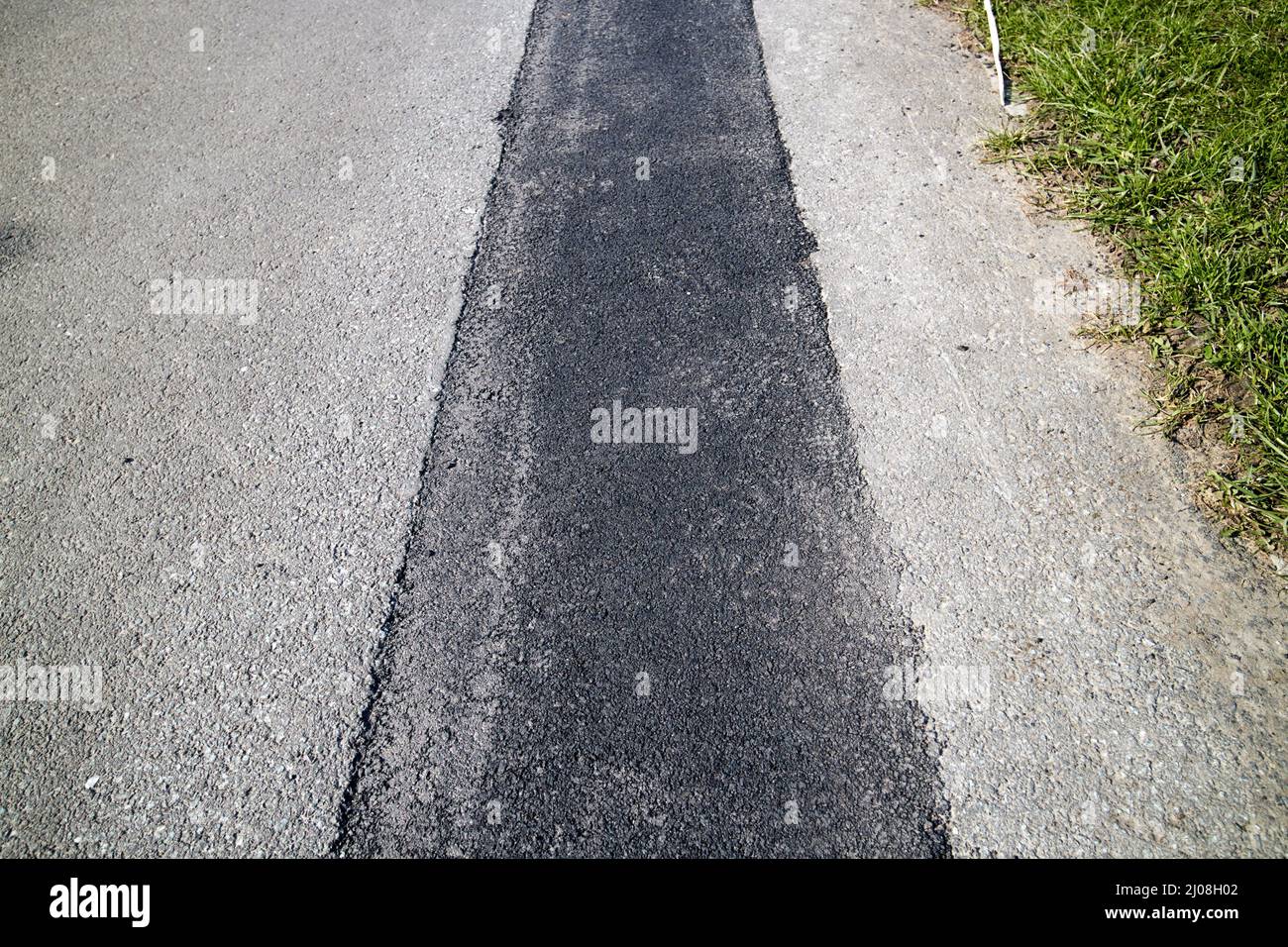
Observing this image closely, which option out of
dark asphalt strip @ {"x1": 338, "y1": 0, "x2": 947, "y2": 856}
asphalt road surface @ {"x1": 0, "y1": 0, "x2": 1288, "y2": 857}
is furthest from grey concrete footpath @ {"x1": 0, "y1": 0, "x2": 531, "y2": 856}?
dark asphalt strip @ {"x1": 338, "y1": 0, "x2": 947, "y2": 856}

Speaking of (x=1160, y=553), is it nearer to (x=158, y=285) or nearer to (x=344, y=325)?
(x=344, y=325)

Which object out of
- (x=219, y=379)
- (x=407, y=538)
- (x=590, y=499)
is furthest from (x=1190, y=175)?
(x=219, y=379)

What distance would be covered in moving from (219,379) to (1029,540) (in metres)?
3.71

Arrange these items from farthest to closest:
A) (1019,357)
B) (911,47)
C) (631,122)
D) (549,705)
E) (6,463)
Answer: (911,47) → (631,122) → (1019,357) → (6,463) → (549,705)

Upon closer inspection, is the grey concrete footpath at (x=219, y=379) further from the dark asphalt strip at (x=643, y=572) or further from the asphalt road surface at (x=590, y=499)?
the dark asphalt strip at (x=643, y=572)

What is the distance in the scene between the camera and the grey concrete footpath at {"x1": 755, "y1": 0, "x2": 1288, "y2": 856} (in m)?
2.76

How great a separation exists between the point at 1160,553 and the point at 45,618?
14.2 ft

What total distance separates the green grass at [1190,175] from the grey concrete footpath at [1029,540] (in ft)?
0.86

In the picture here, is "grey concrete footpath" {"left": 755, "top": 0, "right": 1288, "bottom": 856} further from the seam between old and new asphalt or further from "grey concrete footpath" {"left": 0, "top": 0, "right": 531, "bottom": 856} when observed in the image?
"grey concrete footpath" {"left": 0, "top": 0, "right": 531, "bottom": 856}

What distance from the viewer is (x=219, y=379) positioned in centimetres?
412

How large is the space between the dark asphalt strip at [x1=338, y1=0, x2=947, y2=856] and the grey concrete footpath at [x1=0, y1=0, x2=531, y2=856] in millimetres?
230

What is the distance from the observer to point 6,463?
3801 millimetres
